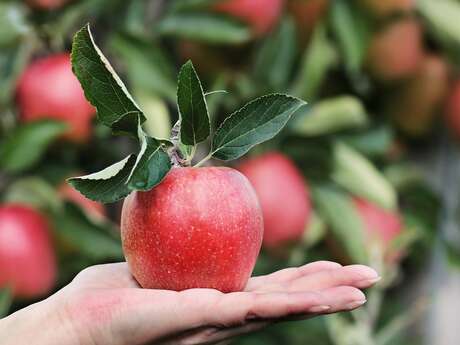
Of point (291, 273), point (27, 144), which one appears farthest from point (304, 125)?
point (291, 273)

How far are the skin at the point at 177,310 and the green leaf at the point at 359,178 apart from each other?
0.59m

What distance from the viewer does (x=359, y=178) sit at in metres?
1.35

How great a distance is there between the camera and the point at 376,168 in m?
1.48

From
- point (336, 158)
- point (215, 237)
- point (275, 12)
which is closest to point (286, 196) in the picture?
point (336, 158)

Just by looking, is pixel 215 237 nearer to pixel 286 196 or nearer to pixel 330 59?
pixel 286 196

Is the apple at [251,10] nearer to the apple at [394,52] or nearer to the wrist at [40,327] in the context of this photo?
the apple at [394,52]

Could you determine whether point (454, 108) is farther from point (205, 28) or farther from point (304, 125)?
point (205, 28)

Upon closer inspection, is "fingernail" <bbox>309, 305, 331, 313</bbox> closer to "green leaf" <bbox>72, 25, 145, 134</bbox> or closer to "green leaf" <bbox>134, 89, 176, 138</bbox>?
"green leaf" <bbox>72, 25, 145, 134</bbox>

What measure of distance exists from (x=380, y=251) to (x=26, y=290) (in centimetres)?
42

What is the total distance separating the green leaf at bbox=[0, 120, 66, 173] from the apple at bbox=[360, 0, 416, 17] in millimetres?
430

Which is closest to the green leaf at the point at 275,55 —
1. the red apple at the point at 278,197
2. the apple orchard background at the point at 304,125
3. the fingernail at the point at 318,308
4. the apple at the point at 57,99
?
the apple orchard background at the point at 304,125

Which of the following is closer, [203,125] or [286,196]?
[203,125]

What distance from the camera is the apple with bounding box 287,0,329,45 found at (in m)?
1.38

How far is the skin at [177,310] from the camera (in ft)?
2.17
